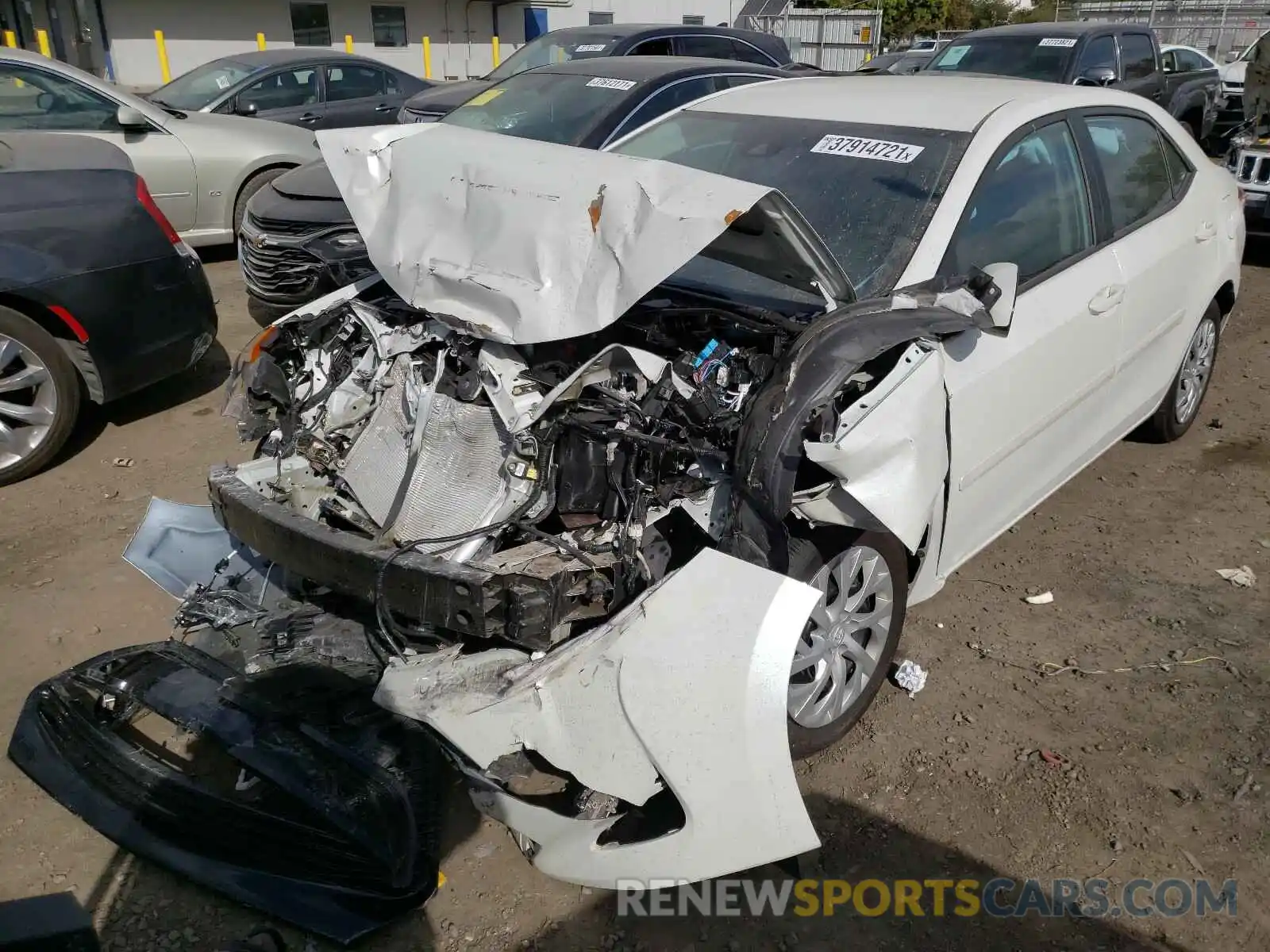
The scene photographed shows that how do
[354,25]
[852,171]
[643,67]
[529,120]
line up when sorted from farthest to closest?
1. [354,25]
2. [643,67]
3. [529,120]
4. [852,171]

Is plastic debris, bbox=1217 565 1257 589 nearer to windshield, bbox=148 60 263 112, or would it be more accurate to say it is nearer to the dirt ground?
the dirt ground

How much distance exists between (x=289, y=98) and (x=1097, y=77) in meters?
8.02

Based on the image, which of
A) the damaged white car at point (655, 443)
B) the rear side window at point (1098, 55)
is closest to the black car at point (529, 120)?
the damaged white car at point (655, 443)

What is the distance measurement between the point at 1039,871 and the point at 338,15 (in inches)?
1119

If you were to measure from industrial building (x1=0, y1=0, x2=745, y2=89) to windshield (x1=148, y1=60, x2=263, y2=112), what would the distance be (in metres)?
15.9

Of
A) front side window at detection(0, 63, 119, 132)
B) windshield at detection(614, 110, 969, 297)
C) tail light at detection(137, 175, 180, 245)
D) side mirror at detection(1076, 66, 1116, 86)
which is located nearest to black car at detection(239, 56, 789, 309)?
tail light at detection(137, 175, 180, 245)

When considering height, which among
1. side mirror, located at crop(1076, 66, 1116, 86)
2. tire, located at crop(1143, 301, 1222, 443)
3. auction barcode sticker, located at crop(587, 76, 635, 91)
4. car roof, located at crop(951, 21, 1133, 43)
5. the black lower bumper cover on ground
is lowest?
the black lower bumper cover on ground

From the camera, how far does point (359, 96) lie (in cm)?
977

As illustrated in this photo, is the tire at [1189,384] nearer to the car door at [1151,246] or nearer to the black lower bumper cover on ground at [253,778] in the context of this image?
the car door at [1151,246]

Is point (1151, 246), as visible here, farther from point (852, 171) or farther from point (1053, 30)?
point (1053, 30)

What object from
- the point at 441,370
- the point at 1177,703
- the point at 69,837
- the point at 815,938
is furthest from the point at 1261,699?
the point at 69,837

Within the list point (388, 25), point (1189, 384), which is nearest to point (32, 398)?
point (1189, 384)

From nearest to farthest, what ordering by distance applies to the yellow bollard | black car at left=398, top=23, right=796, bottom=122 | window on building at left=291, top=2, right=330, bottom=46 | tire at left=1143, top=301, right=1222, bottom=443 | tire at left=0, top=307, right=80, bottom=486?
1. tire at left=0, top=307, right=80, bottom=486
2. tire at left=1143, top=301, right=1222, bottom=443
3. black car at left=398, top=23, right=796, bottom=122
4. the yellow bollard
5. window on building at left=291, top=2, right=330, bottom=46

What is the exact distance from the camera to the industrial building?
75.0ft
